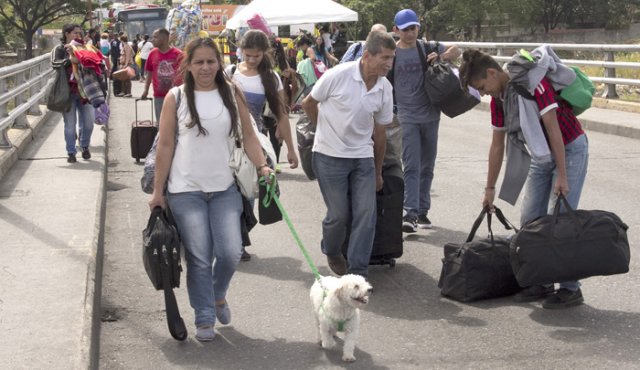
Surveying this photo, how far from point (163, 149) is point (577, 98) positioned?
2479mm

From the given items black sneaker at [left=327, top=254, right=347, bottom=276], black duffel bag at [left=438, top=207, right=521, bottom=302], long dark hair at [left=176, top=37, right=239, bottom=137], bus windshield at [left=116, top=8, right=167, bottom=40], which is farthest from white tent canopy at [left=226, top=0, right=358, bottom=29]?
bus windshield at [left=116, top=8, right=167, bottom=40]

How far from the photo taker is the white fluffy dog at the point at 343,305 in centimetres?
531

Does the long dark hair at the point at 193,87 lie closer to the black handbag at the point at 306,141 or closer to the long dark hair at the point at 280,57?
the black handbag at the point at 306,141

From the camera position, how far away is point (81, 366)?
489 centimetres

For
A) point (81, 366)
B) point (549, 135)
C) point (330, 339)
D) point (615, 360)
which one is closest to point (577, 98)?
point (549, 135)

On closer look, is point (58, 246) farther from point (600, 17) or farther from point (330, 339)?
point (600, 17)

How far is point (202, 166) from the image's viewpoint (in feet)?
18.4

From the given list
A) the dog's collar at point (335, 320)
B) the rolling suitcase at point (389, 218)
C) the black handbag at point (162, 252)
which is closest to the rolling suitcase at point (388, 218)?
the rolling suitcase at point (389, 218)

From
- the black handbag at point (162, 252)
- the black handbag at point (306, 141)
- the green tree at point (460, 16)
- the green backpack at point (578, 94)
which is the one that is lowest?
the green tree at point (460, 16)

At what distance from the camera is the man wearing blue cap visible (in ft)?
27.3

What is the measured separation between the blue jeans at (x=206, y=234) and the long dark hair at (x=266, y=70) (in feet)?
7.44

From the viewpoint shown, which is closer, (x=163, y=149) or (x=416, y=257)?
(x=163, y=149)

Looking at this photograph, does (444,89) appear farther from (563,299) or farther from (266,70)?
(563,299)

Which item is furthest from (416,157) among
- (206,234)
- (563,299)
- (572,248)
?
(206,234)
